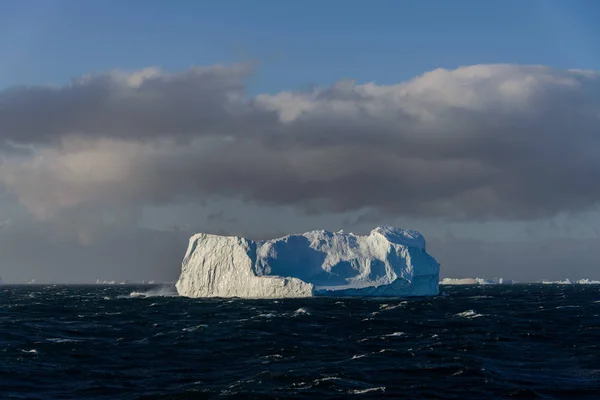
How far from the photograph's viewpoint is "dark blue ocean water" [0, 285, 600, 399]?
2977 centimetres

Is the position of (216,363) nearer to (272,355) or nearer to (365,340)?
(272,355)

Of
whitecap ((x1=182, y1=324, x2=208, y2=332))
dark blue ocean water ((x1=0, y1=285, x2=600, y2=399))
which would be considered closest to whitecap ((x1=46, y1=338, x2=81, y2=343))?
dark blue ocean water ((x1=0, y1=285, x2=600, y2=399))

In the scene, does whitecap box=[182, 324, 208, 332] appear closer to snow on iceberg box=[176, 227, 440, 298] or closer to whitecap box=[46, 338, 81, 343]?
whitecap box=[46, 338, 81, 343]

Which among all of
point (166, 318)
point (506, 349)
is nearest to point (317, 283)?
point (166, 318)

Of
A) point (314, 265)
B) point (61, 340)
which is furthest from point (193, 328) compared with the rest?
point (314, 265)

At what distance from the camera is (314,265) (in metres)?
103

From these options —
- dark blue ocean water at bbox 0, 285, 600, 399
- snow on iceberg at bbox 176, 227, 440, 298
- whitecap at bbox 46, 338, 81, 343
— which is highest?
snow on iceberg at bbox 176, 227, 440, 298

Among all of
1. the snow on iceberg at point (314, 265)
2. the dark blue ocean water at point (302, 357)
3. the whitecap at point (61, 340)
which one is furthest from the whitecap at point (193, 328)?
the snow on iceberg at point (314, 265)

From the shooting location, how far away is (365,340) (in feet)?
151

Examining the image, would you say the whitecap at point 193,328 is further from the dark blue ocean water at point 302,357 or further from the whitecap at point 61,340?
the whitecap at point 61,340

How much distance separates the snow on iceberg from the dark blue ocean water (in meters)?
32.7

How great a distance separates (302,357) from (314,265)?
64176 millimetres

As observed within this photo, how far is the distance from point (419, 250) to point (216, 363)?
70.5 m

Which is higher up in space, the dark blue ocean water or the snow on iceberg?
the snow on iceberg
